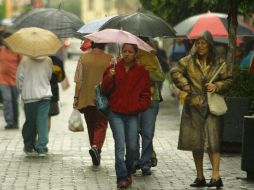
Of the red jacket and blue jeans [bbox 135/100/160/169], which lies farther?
blue jeans [bbox 135/100/160/169]

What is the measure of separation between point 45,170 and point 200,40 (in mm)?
2921

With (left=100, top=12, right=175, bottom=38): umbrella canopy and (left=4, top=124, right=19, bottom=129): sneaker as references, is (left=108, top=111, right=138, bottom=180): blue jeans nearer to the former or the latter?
(left=100, top=12, right=175, bottom=38): umbrella canopy

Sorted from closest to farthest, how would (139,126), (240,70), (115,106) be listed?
1. (115,106)
2. (139,126)
3. (240,70)

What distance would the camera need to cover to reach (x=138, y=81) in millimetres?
10703

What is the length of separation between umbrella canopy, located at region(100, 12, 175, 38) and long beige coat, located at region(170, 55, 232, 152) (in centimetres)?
146

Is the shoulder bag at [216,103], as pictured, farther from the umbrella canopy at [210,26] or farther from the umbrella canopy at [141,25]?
the umbrella canopy at [210,26]

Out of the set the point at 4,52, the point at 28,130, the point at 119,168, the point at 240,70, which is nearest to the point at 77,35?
the point at 28,130

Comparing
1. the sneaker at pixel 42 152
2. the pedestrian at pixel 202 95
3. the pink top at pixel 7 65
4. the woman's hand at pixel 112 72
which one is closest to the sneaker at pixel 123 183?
the pedestrian at pixel 202 95

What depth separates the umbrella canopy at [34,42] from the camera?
13586mm

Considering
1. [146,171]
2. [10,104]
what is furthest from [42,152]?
[10,104]


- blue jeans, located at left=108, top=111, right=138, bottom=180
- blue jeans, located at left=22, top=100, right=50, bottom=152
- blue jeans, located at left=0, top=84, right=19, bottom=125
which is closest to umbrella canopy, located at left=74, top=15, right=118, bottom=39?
blue jeans, located at left=22, top=100, right=50, bottom=152

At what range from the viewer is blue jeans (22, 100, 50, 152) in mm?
13755

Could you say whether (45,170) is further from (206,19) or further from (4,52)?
(206,19)

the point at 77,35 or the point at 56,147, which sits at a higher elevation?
the point at 77,35
